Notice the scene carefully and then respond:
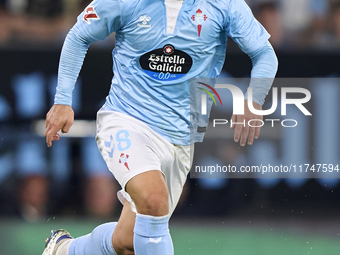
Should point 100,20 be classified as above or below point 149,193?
above

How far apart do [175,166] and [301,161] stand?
2430 millimetres

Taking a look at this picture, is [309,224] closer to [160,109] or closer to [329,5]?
[329,5]

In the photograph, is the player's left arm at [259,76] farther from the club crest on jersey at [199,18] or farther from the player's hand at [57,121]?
the player's hand at [57,121]

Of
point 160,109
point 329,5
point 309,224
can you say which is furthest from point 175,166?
point 329,5

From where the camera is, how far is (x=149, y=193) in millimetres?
3234

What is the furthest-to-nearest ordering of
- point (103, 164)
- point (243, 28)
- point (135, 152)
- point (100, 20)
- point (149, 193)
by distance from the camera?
point (103, 164) → point (243, 28) → point (100, 20) → point (135, 152) → point (149, 193)

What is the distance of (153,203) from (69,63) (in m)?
0.92

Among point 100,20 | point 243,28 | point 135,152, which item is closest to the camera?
point 135,152

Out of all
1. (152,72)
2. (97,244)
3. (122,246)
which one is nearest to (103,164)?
(97,244)

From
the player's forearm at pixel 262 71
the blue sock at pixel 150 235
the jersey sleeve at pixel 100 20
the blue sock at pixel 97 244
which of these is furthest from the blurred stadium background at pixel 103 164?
the blue sock at pixel 150 235

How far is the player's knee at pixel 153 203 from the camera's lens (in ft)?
10.6

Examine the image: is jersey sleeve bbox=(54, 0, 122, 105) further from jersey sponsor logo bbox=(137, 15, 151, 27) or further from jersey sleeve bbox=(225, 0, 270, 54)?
jersey sleeve bbox=(225, 0, 270, 54)

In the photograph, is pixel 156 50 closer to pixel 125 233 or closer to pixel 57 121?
pixel 57 121

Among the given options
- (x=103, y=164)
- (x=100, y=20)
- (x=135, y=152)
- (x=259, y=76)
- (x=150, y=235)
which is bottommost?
(x=103, y=164)
